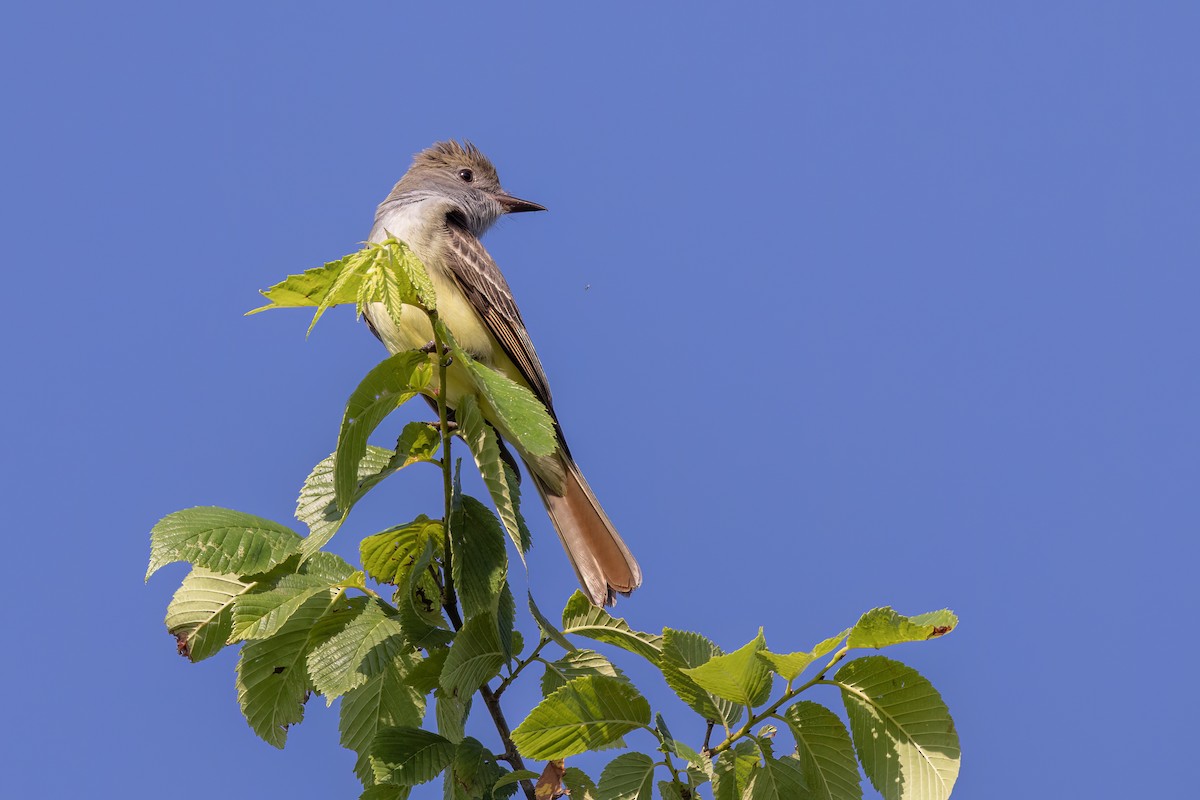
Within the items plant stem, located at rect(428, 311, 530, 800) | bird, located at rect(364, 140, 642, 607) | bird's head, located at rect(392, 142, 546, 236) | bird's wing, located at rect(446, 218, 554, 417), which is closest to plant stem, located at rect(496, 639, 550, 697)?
plant stem, located at rect(428, 311, 530, 800)

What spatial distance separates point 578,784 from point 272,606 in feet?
2.61

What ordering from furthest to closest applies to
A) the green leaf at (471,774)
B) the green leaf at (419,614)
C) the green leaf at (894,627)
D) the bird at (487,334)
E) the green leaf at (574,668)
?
the bird at (487,334) → the green leaf at (574,668) → the green leaf at (419,614) → the green leaf at (471,774) → the green leaf at (894,627)

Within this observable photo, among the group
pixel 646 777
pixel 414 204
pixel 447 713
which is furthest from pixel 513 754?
pixel 414 204

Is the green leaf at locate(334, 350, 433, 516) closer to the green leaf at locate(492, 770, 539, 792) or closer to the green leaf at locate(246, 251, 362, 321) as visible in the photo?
the green leaf at locate(246, 251, 362, 321)

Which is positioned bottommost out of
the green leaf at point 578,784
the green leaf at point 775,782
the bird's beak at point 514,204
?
the green leaf at point 775,782

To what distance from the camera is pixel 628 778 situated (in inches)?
96.6

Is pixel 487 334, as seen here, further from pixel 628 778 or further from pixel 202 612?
pixel 628 778

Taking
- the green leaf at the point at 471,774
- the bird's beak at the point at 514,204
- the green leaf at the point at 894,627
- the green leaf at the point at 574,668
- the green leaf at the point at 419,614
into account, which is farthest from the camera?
the bird's beak at the point at 514,204

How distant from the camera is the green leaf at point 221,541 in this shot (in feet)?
8.86

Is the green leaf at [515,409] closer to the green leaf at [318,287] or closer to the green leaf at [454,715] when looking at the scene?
the green leaf at [318,287]

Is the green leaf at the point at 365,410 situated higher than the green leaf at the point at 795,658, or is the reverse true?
the green leaf at the point at 365,410

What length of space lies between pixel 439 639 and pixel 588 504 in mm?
2478

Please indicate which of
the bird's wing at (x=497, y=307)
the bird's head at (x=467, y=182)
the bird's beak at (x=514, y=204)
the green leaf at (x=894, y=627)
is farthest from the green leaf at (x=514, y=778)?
the bird's beak at (x=514, y=204)

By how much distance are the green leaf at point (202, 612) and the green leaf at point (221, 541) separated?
130mm
